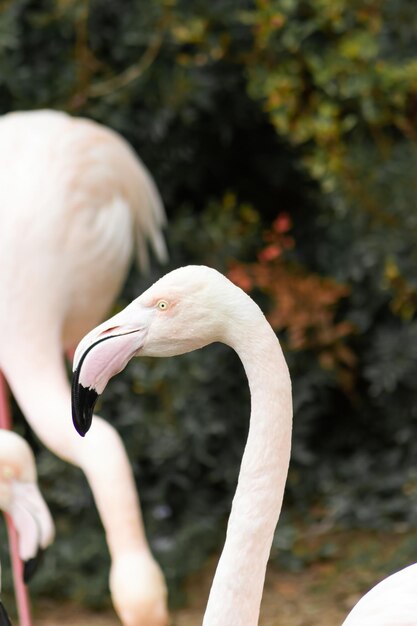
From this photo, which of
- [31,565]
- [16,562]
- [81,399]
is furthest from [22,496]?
[81,399]

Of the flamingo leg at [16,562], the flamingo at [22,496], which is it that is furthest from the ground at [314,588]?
the flamingo at [22,496]

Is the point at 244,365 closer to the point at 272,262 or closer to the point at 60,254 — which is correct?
the point at 60,254

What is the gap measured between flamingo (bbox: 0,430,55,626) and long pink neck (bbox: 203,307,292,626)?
1026 mm

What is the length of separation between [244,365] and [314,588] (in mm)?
2725

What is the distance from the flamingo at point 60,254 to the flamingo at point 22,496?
14cm

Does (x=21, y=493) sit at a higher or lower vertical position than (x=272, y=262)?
higher

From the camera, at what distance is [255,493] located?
85.1 inches

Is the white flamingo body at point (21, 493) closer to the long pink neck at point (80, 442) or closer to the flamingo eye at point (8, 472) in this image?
the flamingo eye at point (8, 472)

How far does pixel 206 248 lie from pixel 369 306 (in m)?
0.71

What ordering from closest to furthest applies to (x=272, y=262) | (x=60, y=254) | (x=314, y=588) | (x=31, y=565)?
(x=31, y=565), (x=60, y=254), (x=314, y=588), (x=272, y=262)

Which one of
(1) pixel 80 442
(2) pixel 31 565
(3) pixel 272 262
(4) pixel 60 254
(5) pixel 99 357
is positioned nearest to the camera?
(5) pixel 99 357

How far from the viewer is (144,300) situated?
2135mm

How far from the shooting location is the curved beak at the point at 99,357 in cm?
209

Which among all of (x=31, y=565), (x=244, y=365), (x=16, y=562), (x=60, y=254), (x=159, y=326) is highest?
(x=159, y=326)
